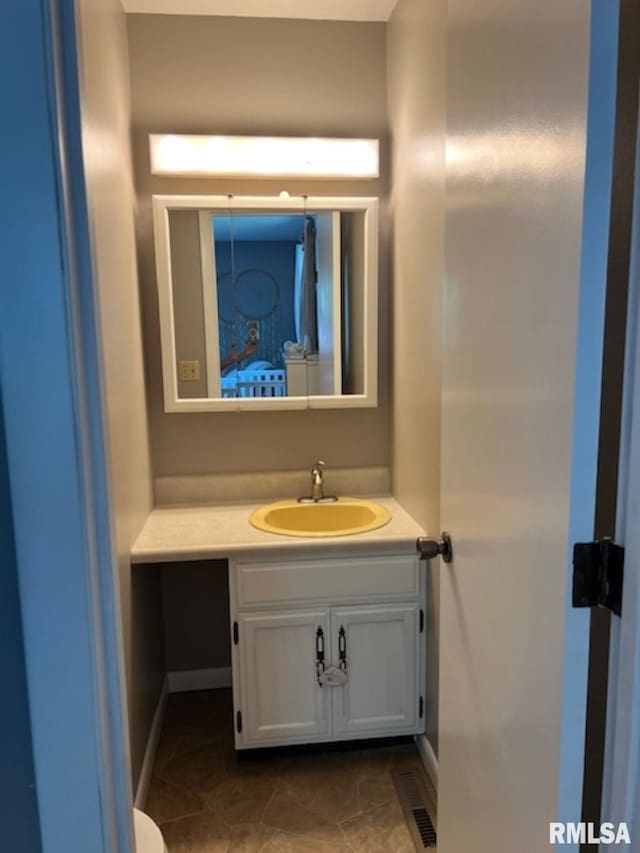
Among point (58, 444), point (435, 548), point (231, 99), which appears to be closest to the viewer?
point (58, 444)

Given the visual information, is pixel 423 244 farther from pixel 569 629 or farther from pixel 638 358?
pixel 569 629

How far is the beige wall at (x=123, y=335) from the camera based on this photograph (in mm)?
1548

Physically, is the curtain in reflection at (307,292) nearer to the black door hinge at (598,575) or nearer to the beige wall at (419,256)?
the beige wall at (419,256)

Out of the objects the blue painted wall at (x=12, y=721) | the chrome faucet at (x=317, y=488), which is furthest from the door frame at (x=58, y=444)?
the chrome faucet at (x=317, y=488)

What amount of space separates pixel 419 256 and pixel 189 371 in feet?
3.28

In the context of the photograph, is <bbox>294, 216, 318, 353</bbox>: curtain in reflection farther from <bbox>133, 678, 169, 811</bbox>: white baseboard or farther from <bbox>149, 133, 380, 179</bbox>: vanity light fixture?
<bbox>133, 678, 169, 811</bbox>: white baseboard

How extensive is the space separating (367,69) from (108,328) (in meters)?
1.49

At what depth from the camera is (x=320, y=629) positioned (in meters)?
1.94

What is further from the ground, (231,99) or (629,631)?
(231,99)

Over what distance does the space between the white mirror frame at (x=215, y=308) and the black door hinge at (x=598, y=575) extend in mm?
1636

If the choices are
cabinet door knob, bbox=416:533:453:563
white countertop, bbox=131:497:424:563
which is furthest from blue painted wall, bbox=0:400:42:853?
white countertop, bbox=131:497:424:563

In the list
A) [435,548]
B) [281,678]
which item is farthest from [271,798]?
[435,548]

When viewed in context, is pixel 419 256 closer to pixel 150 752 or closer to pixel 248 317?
pixel 248 317

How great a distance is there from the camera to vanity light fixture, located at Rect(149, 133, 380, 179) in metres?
2.15
